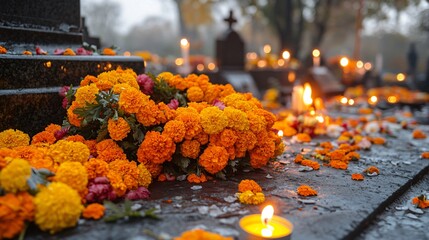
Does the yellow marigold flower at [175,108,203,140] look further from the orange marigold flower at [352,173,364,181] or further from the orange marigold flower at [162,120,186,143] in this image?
the orange marigold flower at [352,173,364,181]

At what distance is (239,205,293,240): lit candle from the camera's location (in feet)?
6.73

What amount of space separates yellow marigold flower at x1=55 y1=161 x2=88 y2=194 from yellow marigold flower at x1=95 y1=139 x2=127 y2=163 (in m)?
0.50

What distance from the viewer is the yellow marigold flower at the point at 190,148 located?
307cm

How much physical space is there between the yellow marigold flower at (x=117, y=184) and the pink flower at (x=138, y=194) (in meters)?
0.05

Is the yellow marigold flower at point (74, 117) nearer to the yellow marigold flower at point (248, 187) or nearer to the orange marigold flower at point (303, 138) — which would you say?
the yellow marigold flower at point (248, 187)

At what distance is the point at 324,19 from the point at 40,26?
15593 mm

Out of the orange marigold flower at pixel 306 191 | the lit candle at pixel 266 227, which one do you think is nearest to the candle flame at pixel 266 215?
the lit candle at pixel 266 227

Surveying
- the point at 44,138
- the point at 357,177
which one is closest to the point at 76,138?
the point at 44,138

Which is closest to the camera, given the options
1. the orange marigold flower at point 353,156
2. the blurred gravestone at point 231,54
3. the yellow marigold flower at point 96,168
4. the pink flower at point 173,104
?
the yellow marigold flower at point 96,168

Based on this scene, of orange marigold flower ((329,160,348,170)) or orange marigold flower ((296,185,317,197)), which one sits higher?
orange marigold flower ((329,160,348,170))

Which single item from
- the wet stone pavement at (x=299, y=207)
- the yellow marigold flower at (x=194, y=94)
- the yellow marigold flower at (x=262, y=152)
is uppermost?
the yellow marigold flower at (x=194, y=94)

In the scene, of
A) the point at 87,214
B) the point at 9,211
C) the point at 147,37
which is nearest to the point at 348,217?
the point at 87,214

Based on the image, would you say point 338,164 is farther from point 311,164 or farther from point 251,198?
point 251,198

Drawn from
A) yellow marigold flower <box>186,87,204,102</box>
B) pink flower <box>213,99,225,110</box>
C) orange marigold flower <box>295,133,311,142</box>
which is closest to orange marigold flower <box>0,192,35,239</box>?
pink flower <box>213,99,225,110</box>
